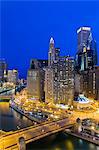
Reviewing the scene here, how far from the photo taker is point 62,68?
767 cm

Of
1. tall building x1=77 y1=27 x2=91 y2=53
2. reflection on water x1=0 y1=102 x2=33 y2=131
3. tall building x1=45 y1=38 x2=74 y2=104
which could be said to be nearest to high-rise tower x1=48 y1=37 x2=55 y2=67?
tall building x1=45 y1=38 x2=74 y2=104

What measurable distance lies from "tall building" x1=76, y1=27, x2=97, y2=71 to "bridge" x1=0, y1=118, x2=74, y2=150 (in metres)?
4.56

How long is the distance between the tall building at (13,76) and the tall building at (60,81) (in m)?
4.66

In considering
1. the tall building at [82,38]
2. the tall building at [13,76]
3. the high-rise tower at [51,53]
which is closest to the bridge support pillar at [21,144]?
the high-rise tower at [51,53]

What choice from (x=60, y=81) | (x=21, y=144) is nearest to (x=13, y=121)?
(x=21, y=144)

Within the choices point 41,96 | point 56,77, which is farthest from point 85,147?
point 41,96

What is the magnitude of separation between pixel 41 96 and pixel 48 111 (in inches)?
76.7

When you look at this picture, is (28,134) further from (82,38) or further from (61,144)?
(82,38)

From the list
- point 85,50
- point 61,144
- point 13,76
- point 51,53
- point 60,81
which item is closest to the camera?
point 61,144

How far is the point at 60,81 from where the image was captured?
A: 24.6 feet

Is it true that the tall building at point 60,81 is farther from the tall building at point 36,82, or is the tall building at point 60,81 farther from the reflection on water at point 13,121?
the reflection on water at point 13,121

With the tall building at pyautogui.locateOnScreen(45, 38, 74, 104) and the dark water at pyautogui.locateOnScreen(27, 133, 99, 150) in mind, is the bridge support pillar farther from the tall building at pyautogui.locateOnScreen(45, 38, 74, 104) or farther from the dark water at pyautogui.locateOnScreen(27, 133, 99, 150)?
the tall building at pyautogui.locateOnScreen(45, 38, 74, 104)

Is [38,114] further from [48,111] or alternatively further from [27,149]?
[27,149]

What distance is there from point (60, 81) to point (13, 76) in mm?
5683
